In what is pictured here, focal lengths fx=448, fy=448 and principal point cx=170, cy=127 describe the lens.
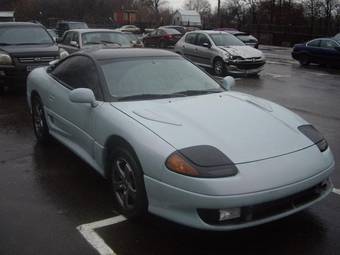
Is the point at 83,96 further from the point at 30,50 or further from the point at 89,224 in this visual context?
the point at 30,50

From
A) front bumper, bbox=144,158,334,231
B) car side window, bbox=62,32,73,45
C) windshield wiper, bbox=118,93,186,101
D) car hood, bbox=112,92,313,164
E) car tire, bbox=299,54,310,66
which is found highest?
car side window, bbox=62,32,73,45

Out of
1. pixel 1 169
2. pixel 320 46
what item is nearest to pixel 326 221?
pixel 1 169

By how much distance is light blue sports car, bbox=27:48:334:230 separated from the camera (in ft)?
11.0

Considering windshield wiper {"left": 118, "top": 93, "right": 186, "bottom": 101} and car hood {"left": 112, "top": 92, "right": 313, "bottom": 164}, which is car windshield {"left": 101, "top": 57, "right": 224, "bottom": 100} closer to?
windshield wiper {"left": 118, "top": 93, "right": 186, "bottom": 101}

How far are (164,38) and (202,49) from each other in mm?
14886

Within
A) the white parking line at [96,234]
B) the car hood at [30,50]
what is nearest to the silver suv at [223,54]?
the car hood at [30,50]

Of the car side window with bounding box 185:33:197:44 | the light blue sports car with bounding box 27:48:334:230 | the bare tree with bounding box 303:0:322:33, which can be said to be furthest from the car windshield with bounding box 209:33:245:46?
the bare tree with bounding box 303:0:322:33

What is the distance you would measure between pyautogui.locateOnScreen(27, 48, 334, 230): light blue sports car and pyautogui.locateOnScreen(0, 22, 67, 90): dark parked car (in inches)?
221

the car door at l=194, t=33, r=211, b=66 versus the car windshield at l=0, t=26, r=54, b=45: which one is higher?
the car windshield at l=0, t=26, r=54, b=45

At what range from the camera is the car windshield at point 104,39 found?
12672 millimetres

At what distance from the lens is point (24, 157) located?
5.84 meters

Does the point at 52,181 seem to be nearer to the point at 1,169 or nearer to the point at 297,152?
the point at 1,169

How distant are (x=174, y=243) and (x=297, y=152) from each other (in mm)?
1241

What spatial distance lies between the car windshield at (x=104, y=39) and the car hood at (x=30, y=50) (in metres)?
1.67
